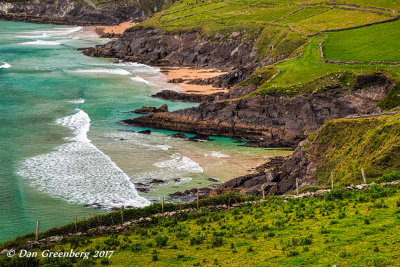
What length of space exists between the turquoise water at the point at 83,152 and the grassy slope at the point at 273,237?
14.9 m

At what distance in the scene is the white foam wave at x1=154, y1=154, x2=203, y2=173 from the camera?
181 ft

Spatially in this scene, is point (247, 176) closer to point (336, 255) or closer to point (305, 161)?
point (305, 161)

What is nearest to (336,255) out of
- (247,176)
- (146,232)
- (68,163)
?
(146,232)

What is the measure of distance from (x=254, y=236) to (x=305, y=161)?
863 inches

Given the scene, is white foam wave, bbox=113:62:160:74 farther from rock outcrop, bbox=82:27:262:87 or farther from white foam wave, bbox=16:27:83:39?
white foam wave, bbox=16:27:83:39

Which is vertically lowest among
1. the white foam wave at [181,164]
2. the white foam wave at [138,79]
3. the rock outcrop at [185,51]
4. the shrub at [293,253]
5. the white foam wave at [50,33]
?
the white foam wave at [181,164]

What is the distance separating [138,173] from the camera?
53.5 metres

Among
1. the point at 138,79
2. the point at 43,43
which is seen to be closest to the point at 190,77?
the point at 138,79

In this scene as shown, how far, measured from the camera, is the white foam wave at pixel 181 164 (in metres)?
55.3

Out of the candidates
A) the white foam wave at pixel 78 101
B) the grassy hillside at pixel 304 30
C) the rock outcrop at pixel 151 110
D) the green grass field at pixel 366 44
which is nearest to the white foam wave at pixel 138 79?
the white foam wave at pixel 78 101

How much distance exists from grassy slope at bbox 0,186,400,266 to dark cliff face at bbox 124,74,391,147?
114ft

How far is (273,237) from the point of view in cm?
2572

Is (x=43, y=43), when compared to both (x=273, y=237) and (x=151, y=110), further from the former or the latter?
(x=273, y=237)

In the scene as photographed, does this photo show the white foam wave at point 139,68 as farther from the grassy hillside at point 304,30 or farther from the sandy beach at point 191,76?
the grassy hillside at point 304,30
